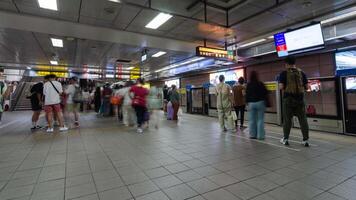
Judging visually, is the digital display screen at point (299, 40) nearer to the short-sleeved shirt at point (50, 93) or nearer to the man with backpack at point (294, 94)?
the man with backpack at point (294, 94)

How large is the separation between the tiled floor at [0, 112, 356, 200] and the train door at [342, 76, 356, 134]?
207cm

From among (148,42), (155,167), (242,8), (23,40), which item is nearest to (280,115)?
(242,8)

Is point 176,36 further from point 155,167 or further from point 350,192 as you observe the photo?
point 350,192

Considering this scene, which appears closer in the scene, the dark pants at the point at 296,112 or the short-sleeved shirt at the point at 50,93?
the dark pants at the point at 296,112

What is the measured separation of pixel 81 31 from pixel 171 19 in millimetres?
2667

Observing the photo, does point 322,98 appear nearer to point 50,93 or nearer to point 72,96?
point 72,96

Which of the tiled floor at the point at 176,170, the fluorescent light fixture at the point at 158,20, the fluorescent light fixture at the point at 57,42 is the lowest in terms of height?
the tiled floor at the point at 176,170

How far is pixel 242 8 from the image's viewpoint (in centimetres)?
497

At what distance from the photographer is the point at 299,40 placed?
17.3 feet

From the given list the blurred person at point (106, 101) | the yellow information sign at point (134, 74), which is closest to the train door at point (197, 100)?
the yellow information sign at point (134, 74)

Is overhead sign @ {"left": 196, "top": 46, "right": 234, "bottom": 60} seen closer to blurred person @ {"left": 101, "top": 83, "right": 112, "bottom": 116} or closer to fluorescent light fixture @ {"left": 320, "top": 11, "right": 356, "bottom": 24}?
fluorescent light fixture @ {"left": 320, "top": 11, "right": 356, "bottom": 24}

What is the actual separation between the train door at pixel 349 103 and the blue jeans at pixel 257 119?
3.04 meters

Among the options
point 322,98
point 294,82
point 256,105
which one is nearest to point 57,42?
point 256,105

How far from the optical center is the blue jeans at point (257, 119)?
4.43 m
